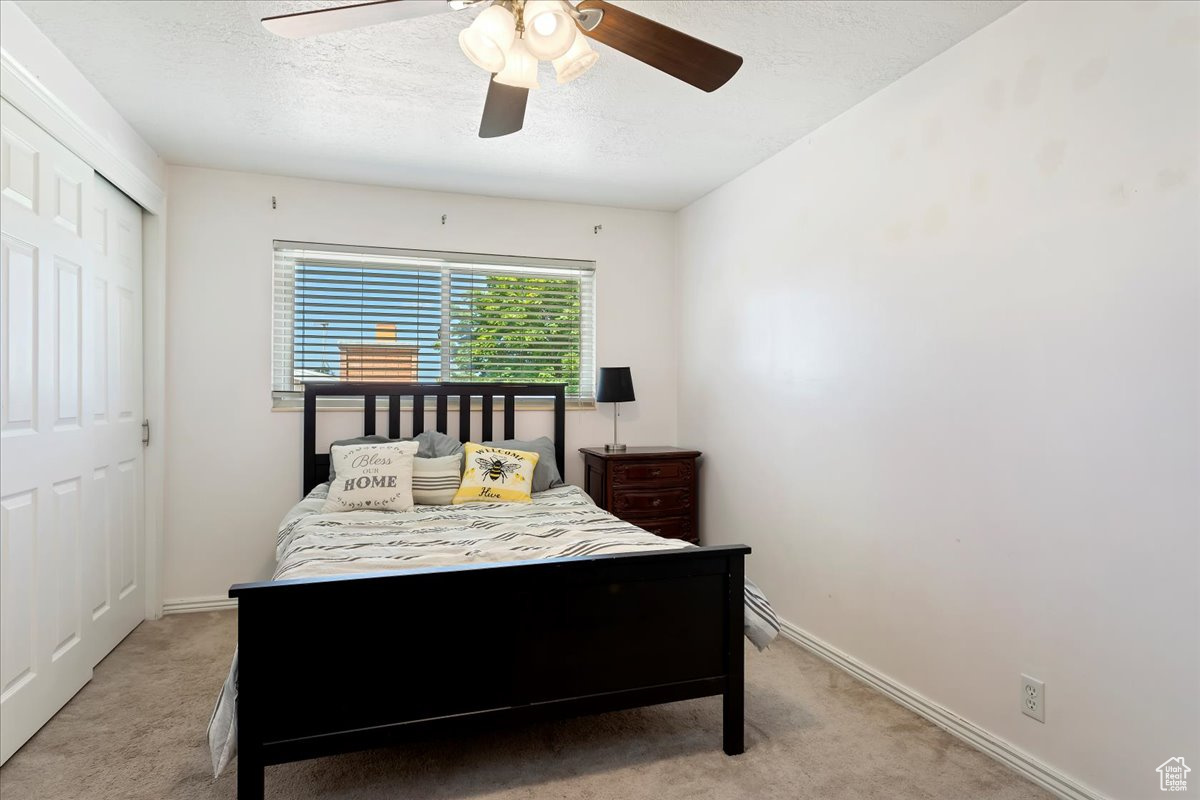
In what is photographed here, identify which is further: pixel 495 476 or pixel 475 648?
pixel 495 476

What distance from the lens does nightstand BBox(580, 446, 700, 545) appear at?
3.94 meters

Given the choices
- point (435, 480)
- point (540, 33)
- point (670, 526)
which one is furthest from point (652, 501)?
point (540, 33)

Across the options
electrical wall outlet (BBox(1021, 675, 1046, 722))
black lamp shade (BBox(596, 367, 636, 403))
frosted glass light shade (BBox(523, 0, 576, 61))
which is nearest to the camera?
frosted glass light shade (BBox(523, 0, 576, 61))

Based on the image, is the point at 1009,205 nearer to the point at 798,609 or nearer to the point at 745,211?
the point at 745,211

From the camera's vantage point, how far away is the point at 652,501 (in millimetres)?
4027

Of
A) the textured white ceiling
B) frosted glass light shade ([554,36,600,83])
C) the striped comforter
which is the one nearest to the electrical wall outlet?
the striped comforter

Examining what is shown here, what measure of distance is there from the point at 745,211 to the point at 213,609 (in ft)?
12.3

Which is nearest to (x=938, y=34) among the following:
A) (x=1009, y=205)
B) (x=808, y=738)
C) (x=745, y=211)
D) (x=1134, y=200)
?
(x=1009, y=205)

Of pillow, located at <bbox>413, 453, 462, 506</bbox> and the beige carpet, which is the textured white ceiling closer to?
pillow, located at <bbox>413, 453, 462, 506</bbox>

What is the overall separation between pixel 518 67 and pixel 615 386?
2573 mm

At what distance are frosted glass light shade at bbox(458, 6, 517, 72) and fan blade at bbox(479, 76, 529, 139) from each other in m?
0.25

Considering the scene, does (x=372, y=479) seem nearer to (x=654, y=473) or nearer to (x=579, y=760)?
(x=654, y=473)

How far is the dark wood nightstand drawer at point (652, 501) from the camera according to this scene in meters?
3.96

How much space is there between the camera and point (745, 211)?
3736 millimetres
